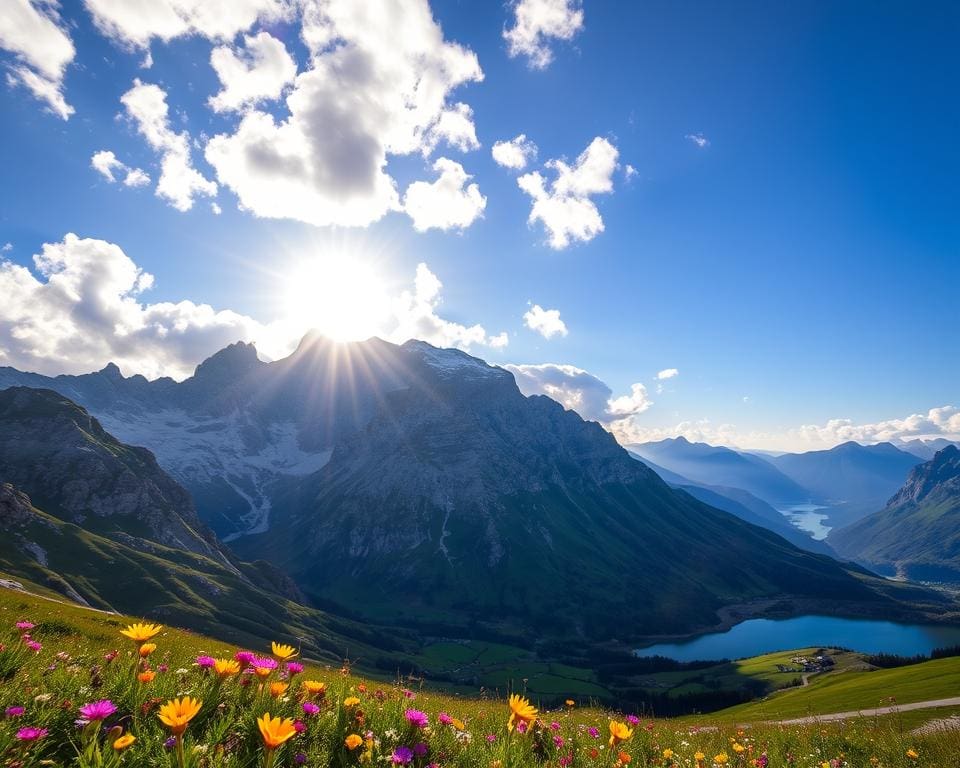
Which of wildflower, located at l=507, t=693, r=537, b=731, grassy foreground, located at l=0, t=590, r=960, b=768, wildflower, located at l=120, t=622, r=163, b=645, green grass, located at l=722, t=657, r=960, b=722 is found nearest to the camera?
grassy foreground, located at l=0, t=590, r=960, b=768

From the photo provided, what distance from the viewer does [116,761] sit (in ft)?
11.3

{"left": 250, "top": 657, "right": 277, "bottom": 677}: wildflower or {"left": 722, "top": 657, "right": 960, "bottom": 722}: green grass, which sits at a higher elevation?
{"left": 250, "top": 657, "right": 277, "bottom": 677}: wildflower

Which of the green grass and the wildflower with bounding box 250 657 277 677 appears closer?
the wildflower with bounding box 250 657 277 677

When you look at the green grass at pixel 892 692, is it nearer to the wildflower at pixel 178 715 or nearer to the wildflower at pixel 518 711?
the wildflower at pixel 518 711

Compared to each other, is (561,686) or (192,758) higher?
(192,758)

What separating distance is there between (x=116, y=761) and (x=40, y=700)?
1.66 meters

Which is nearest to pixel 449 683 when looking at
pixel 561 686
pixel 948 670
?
pixel 561 686

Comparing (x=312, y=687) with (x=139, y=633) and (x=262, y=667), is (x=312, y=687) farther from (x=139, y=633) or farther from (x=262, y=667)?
(x=139, y=633)

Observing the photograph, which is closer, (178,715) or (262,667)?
(178,715)

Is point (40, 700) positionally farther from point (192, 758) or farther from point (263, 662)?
point (263, 662)

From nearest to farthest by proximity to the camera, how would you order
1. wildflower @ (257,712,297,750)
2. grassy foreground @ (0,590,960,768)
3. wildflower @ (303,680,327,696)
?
1. wildflower @ (257,712,297,750)
2. grassy foreground @ (0,590,960,768)
3. wildflower @ (303,680,327,696)

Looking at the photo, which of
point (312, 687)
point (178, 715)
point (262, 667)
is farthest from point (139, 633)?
point (178, 715)

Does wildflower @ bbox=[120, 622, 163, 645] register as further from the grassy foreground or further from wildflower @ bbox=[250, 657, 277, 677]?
wildflower @ bbox=[250, 657, 277, 677]

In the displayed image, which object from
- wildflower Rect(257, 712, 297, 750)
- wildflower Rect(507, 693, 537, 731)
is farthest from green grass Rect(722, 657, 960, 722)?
wildflower Rect(257, 712, 297, 750)
